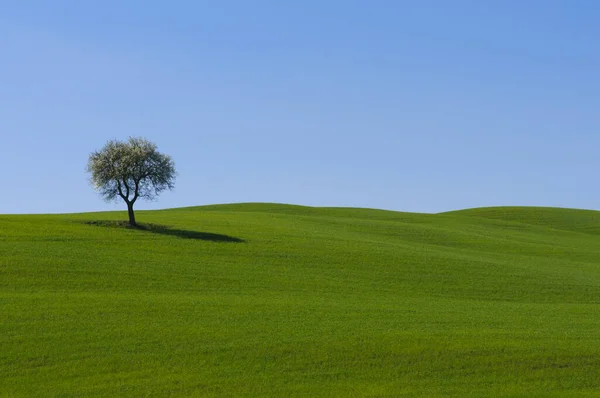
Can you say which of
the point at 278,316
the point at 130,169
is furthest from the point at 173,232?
the point at 278,316

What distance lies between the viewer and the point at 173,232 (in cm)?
4128

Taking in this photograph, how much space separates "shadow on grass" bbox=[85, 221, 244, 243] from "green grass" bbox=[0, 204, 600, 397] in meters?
0.17

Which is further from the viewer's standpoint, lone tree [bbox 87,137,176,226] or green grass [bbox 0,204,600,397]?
lone tree [bbox 87,137,176,226]

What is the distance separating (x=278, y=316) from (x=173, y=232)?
1869 cm

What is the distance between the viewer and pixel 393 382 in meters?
18.2

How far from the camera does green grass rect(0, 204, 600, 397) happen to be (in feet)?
59.8

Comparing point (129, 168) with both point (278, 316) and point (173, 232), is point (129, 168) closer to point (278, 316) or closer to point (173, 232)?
point (173, 232)

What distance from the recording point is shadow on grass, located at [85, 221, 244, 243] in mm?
39784

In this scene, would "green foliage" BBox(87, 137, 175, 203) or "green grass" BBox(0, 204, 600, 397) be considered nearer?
"green grass" BBox(0, 204, 600, 397)

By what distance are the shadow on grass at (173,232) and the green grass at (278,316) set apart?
0.56 feet

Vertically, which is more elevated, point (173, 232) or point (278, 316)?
point (173, 232)

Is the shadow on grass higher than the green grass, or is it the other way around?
the shadow on grass

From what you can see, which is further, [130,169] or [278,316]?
[130,169]

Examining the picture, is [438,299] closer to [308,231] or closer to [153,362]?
[153,362]
